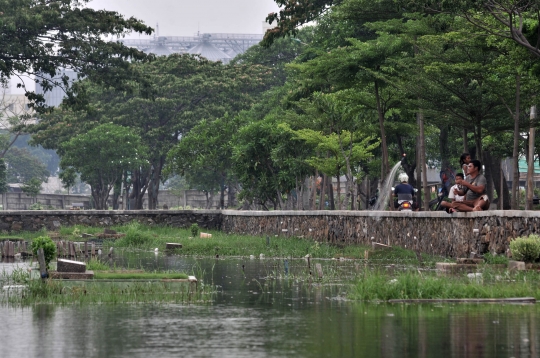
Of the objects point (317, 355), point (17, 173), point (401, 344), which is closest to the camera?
point (317, 355)

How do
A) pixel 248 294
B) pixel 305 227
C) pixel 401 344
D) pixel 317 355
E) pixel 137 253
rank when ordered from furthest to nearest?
1. pixel 305 227
2. pixel 137 253
3. pixel 248 294
4. pixel 401 344
5. pixel 317 355

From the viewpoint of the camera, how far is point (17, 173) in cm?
13212

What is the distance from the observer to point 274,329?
1433 centimetres

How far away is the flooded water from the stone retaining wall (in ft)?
24.0

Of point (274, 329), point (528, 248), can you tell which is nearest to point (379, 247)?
point (528, 248)

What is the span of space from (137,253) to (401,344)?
2647 cm

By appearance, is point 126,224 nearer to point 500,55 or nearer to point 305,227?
point 305,227

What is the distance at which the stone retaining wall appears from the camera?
25.4 metres

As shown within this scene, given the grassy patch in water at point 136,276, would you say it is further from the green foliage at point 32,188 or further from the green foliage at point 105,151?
the green foliage at point 32,188

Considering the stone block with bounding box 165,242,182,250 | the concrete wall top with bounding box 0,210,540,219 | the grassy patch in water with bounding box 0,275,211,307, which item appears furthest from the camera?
the stone block with bounding box 165,242,182,250

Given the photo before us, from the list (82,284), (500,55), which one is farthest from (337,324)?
(500,55)

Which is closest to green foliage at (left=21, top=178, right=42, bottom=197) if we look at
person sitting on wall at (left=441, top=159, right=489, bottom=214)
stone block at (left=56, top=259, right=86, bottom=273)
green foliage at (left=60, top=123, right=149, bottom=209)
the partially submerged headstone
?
green foliage at (left=60, top=123, right=149, bottom=209)

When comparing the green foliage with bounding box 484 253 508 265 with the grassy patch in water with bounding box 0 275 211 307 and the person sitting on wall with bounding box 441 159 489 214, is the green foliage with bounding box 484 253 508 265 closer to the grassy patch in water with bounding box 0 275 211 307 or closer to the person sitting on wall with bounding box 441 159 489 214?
the person sitting on wall with bounding box 441 159 489 214

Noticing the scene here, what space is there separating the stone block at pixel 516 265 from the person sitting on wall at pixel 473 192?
3443 mm
